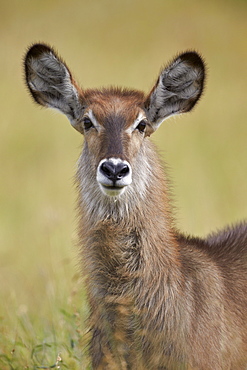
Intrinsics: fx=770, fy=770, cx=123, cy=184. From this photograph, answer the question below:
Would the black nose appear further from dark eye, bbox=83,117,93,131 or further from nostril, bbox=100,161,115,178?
dark eye, bbox=83,117,93,131

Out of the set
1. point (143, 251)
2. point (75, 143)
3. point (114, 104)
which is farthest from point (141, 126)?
point (75, 143)

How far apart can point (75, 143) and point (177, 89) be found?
9269mm

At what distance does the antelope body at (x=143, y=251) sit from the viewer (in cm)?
449

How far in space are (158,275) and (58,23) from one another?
20488 mm

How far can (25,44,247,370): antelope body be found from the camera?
4.49m

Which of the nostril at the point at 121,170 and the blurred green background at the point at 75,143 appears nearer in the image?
the nostril at the point at 121,170

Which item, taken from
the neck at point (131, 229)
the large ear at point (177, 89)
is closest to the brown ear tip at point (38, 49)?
the large ear at point (177, 89)

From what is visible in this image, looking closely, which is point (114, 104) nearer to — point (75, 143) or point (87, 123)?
point (87, 123)

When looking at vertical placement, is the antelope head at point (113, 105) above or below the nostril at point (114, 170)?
above

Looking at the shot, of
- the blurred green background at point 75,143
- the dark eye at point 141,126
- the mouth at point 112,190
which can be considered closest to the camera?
the mouth at point 112,190

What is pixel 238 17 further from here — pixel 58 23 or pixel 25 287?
pixel 25 287

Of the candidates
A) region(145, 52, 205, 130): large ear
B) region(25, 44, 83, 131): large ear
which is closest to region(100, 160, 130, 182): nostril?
region(145, 52, 205, 130): large ear

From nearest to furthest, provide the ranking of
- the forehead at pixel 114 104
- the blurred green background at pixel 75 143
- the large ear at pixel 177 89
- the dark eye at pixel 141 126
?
the forehead at pixel 114 104 → the dark eye at pixel 141 126 → the large ear at pixel 177 89 → the blurred green background at pixel 75 143

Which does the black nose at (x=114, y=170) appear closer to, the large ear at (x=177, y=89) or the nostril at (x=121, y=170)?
the nostril at (x=121, y=170)
